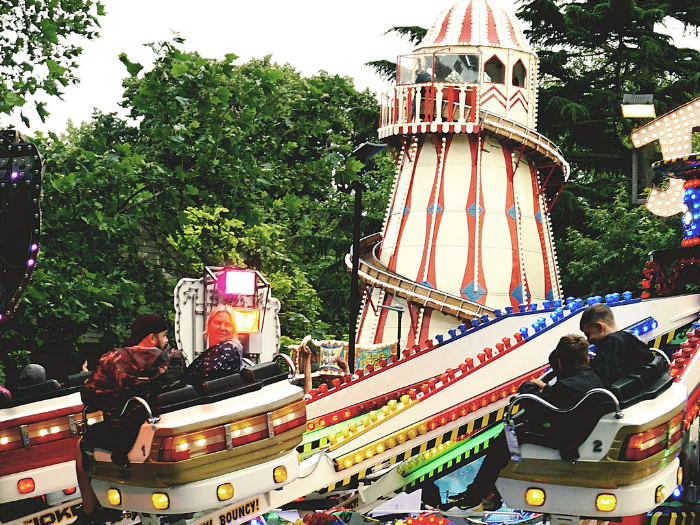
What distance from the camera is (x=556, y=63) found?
37.6 m

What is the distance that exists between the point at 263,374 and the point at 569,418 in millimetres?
2413

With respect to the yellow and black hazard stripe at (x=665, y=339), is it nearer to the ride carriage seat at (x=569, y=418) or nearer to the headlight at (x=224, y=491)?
the ride carriage seat at (x=569, y=418)

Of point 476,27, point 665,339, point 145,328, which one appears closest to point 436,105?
point 476,27

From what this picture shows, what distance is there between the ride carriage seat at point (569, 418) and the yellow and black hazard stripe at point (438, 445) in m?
3.80

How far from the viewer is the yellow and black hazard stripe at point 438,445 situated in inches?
467

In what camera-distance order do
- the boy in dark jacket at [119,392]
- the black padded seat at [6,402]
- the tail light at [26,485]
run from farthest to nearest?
the black padded seat at [6,402] → the tail light at [26,485] → the boy in dark jacket at [119,392]

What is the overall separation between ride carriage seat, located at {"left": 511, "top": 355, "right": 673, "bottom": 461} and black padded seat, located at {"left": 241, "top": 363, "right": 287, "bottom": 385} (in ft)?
6.28

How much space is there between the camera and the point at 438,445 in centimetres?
1254

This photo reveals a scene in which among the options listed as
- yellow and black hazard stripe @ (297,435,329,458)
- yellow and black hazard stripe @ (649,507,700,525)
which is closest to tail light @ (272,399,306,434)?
yellow and black hazard stripe @ (297,435,329,458)

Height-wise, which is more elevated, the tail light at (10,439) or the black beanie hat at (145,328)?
→ the black beanie hat at (145,328)

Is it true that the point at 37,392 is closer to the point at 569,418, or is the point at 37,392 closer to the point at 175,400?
the point at 175,400

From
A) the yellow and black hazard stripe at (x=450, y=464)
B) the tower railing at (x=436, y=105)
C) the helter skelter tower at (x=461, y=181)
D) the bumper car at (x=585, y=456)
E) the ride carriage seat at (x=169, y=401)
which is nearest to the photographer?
the bumper car at (x=585, y=456)

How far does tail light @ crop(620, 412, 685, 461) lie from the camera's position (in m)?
8.09

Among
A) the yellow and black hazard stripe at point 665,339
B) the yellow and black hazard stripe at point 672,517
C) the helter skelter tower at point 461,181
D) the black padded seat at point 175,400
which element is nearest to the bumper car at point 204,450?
the black padded seat at point 175,400
